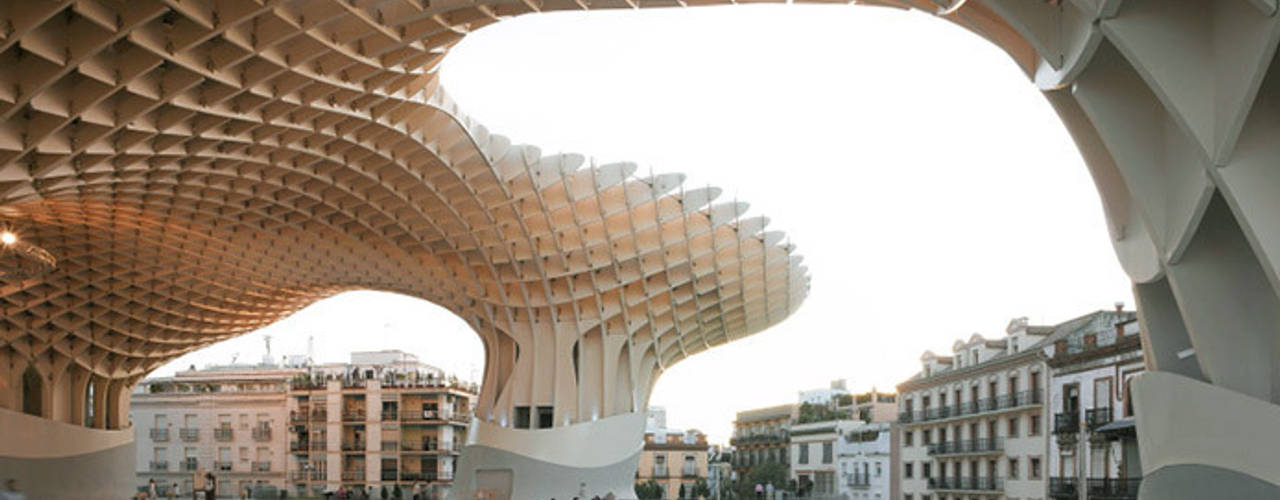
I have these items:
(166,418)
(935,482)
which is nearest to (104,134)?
(935,482)

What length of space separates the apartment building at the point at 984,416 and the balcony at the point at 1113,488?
6.34 m

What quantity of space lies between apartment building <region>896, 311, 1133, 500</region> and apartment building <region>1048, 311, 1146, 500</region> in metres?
0.81

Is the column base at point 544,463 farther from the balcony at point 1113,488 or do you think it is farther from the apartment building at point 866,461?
the apartment building at point 866,461

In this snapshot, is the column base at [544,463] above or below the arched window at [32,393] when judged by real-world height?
below

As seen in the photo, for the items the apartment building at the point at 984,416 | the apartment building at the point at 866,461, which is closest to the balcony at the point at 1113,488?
the apartment building at the point at 984,416

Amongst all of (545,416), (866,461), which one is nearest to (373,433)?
(866,461)

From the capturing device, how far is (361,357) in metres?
117

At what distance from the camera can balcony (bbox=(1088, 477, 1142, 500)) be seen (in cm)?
4328

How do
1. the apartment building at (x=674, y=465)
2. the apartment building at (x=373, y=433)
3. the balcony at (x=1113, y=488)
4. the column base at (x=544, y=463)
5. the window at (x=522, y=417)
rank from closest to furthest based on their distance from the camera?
the balcony at (x=1113, y=488)
the column base at (x=544, y=463)
the window at (x=522, y=417)
the apartment building at (x=373, y=433)
the apartment building at (x=674, y=465)

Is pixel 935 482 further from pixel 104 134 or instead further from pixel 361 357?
pixel 361 357

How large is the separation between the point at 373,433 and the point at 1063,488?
58.2 metres

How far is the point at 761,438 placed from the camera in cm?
11112

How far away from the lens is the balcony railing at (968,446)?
58.8 meters

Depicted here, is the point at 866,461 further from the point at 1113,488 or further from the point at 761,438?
the point at 1113,488
